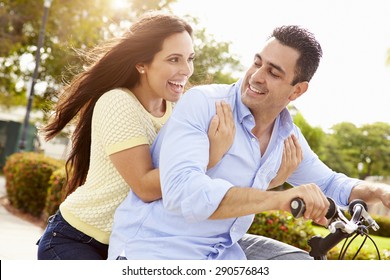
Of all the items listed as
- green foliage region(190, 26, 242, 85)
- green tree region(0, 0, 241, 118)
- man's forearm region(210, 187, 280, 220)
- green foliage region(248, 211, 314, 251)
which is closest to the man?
man's forearm region(210, 187, 280, 220)

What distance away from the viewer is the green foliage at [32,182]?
38.3 ft

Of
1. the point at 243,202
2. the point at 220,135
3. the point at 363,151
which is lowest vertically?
the point at 363,151

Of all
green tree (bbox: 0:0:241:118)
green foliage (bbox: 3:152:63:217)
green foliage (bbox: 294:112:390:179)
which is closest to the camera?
green foliage (bbox: 3:152:63:217)

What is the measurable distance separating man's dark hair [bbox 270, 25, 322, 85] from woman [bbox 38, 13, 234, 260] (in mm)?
565

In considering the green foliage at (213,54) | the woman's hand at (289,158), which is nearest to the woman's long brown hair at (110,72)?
the woman's hand at (289,158)

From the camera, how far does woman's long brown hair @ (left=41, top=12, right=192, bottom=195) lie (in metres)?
2.79

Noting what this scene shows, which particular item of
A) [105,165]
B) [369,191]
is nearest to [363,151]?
[369,191]

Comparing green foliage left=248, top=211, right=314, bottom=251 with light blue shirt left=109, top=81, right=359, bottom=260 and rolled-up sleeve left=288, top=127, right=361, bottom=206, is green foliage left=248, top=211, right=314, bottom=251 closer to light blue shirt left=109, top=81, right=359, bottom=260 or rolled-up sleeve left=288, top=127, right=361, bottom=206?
rolled-up sleeve left=288, top=127, right=361, bottom=206

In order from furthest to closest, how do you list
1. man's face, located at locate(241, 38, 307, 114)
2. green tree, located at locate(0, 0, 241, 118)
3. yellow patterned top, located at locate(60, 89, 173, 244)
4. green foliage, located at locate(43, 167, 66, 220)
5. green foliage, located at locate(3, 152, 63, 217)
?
green tree, located at locate(0, 0, 241, 118) < green foliage, located at locate(3, 152, 63, 217) < green foliage, located at locate(43, 167, 66, 220) < yellow patterned top, located at locate(60, 89, 173, 244) < man's face, located at locate(241, 38, 307, 114)

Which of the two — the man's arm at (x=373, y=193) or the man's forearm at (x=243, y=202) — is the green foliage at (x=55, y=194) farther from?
the man's forearm at (x=243, y=202)

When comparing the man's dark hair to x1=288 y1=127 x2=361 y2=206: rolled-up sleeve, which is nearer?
the man's dark hair

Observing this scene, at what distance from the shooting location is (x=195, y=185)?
6.44 ft

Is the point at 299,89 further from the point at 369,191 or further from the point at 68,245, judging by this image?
the point at 68,245

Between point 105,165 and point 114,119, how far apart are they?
0.19m
